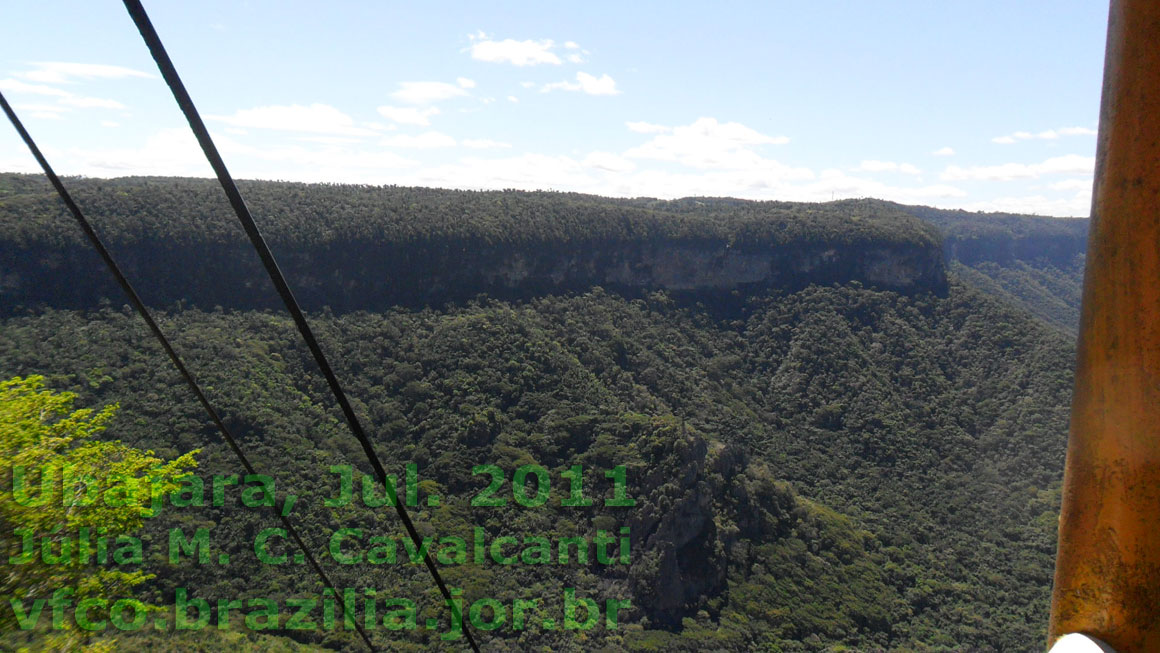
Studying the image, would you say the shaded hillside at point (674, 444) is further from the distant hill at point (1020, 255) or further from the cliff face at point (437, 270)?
the distant hill at point (1020, 255)

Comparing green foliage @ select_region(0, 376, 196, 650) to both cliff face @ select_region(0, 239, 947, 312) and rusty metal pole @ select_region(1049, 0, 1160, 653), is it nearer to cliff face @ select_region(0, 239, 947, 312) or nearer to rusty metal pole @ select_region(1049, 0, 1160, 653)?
rusty metal pole @ select_region(1049, 0, 1160, 653)

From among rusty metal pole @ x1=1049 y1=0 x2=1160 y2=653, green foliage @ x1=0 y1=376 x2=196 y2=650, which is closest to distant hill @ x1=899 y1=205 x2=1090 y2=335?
green foliage @ x1=0 y1=376 x2=196 y2=650

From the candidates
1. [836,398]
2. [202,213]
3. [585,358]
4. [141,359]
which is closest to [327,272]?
[202,213]

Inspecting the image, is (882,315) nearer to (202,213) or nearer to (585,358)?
(585,358)

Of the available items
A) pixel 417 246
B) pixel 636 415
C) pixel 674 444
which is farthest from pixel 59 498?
pixel 417 246

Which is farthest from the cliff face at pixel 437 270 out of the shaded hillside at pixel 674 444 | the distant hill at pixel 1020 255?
the distant hill at pixel 1020 255

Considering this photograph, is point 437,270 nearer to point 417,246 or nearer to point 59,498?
point 417,246
